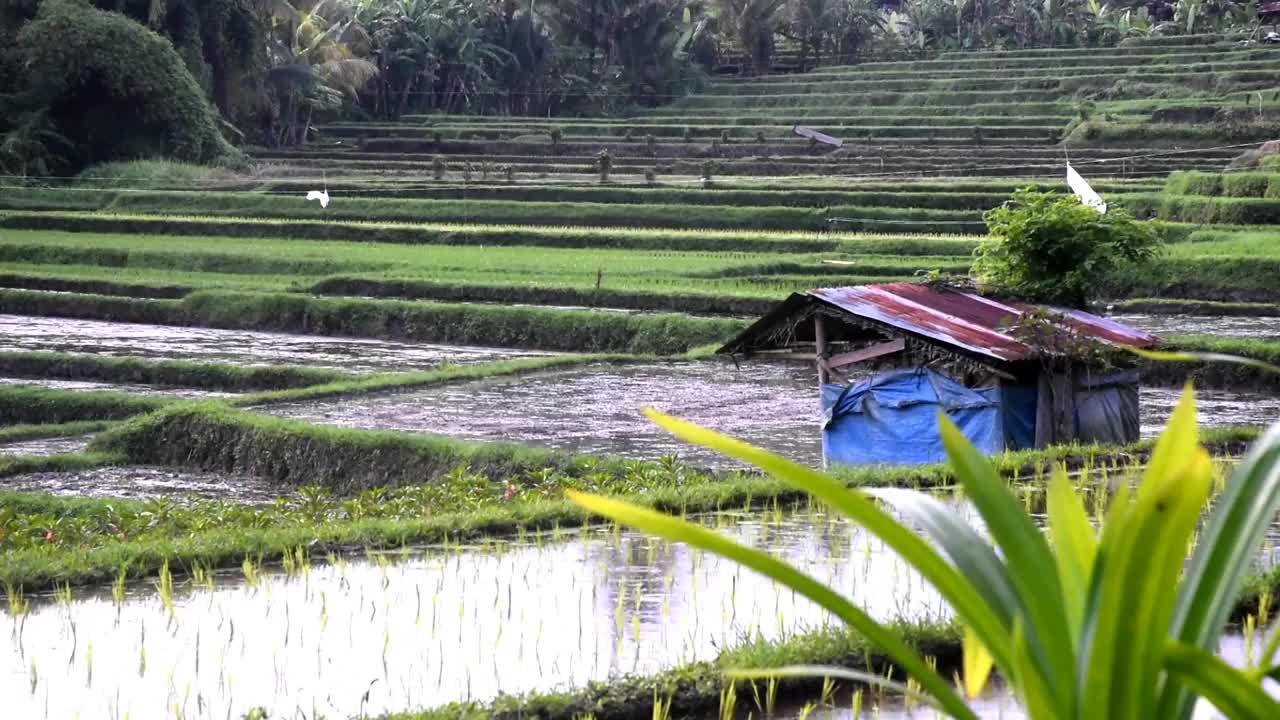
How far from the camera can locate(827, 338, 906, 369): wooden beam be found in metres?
9.72

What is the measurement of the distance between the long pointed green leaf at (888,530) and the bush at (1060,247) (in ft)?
29.2

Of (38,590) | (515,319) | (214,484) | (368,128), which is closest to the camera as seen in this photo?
(38,590)

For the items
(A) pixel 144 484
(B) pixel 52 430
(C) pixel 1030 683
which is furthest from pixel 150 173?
(C) pixel 1030 683

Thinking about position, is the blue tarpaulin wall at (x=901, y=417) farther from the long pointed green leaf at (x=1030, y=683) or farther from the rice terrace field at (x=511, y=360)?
the long pointed green leaf at (x=1030, y=683)

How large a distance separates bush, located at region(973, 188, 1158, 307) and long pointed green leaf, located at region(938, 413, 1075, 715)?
885 cm

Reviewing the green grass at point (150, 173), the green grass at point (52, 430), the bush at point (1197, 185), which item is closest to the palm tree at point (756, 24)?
the green grass at point (150, 173)

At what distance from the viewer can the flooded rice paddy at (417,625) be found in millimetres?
4586

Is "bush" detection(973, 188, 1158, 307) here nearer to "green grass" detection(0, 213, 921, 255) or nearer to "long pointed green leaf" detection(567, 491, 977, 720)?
"long pointed green leaf" detection(567, 491, 977, 720)

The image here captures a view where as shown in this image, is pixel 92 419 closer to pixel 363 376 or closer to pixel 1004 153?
pixel 363 376

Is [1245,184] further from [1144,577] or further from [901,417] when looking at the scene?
[1144,577]

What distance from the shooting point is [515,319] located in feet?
57.1

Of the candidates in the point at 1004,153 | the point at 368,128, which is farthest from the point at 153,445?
the point at 368,128

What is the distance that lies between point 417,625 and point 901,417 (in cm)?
507

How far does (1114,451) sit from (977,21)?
4443 cm
